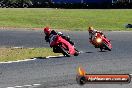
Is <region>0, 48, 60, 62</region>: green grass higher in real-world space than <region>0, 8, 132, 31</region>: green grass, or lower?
higher

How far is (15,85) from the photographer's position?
1100 centimetres

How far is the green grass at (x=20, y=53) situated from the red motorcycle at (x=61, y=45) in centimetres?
85

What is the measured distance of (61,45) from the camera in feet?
52.4

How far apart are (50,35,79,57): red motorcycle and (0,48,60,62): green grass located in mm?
848

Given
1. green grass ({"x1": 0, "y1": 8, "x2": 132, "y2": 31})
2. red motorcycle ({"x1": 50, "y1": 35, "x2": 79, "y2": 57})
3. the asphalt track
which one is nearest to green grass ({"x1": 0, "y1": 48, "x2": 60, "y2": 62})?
red motorcycle ({"x1": 50, "y1": 35, "x2": 79, "y2": 57})

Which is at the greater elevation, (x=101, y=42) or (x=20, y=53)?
(x=101, y=42)

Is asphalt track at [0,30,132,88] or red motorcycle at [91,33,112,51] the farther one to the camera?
red motorcycle at [91,33,112,51]

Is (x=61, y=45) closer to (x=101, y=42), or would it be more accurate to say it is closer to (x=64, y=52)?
(x=64, y=52)

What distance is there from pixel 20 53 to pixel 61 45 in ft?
6.85

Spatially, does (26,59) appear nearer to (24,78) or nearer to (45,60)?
(45,60)

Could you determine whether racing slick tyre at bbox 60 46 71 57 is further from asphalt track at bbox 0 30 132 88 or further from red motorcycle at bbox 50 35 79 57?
asphalt track at bbox 0 30 132 88

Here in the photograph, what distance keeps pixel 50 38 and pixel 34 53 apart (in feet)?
4.33

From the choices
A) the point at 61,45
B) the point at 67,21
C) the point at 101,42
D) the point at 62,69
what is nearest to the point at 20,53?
the point at 61,45

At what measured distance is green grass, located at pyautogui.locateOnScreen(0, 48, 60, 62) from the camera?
15862 mm
